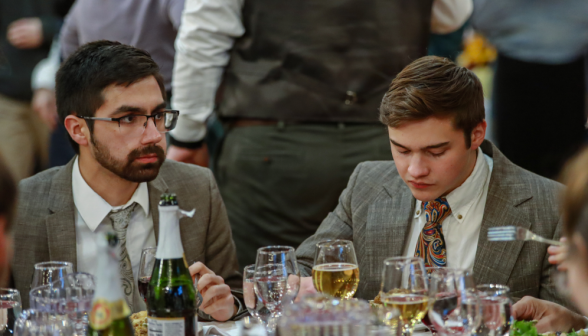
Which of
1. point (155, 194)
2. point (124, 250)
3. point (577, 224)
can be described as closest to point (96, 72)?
point (155, 194)

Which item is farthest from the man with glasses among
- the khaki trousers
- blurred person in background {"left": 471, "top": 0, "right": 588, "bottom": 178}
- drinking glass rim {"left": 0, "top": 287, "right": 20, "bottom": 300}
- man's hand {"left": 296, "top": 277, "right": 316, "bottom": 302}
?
the khaki trousers

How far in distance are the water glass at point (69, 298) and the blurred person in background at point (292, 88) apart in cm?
170

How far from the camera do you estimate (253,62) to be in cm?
332

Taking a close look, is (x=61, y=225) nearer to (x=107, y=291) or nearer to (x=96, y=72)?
(x=96, y=72)

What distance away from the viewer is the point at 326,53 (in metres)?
3.20

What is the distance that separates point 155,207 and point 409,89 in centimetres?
96

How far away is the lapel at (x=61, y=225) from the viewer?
2383mm

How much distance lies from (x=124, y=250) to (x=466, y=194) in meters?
1.15

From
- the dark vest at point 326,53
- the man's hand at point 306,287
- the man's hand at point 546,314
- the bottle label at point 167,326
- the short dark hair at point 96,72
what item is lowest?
the man's hand at point 546,314

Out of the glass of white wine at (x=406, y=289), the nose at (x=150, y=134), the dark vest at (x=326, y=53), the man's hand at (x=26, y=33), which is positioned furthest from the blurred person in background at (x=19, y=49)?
the glass of white wine at (x=406, y=289)

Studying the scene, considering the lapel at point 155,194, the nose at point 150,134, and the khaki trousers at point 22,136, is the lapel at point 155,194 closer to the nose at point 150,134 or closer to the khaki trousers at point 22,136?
the nose at point 150,134

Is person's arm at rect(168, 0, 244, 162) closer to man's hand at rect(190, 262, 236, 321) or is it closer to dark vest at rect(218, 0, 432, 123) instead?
dark vest at rect(218, 0, 432, 123)

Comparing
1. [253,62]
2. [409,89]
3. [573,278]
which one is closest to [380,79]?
[253,62]

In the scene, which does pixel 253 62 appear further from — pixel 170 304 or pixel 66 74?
pixel 170 304
